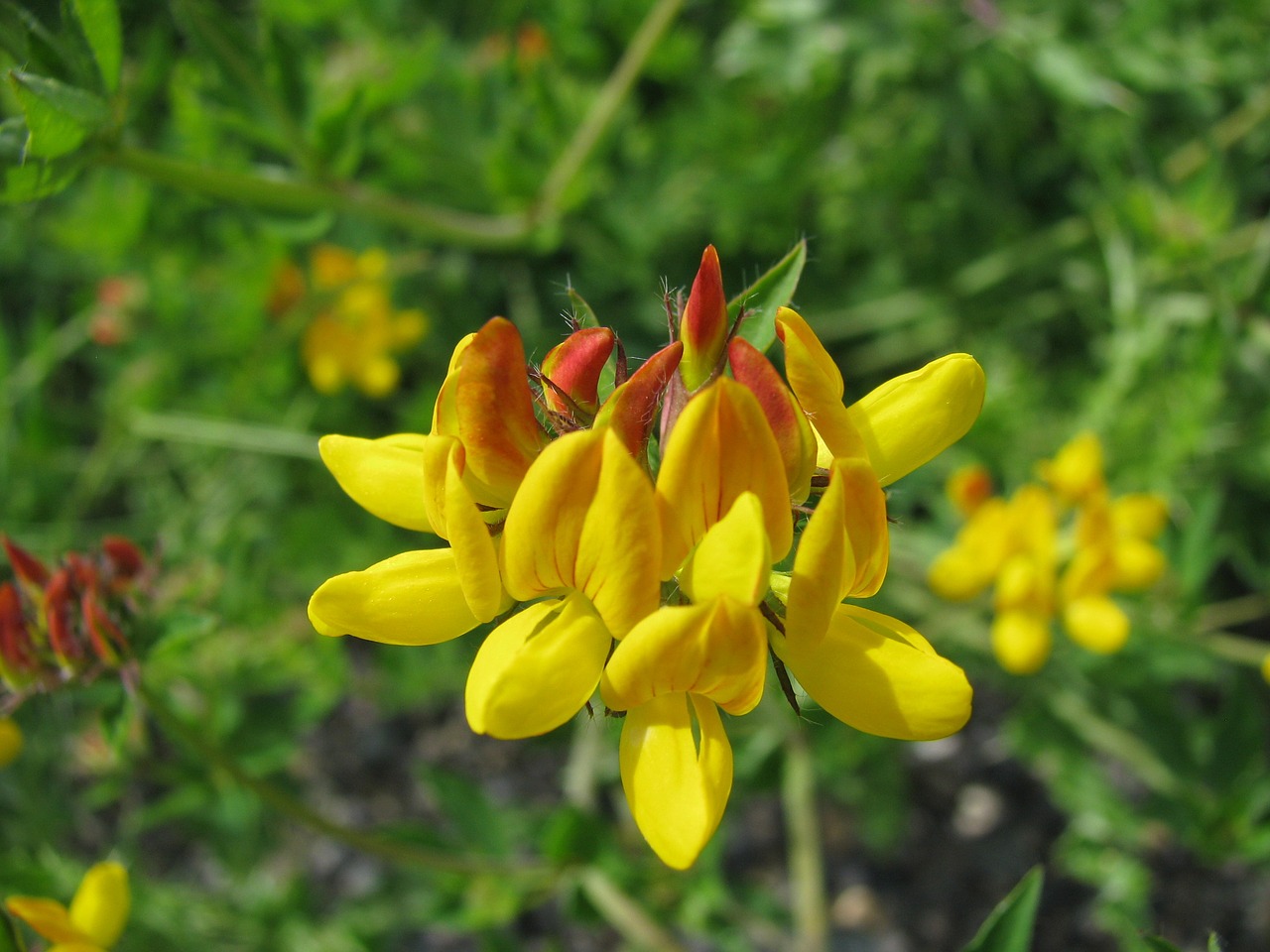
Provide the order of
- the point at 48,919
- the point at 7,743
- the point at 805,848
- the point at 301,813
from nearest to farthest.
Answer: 1. the point at 48,919
2. the point at 301,813
3. the point at 7,743
4. the point at 805,848

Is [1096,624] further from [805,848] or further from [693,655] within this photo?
[693,655]

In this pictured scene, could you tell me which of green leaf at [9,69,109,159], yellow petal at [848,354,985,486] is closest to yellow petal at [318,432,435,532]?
yellow petal at [848,354,985,486]

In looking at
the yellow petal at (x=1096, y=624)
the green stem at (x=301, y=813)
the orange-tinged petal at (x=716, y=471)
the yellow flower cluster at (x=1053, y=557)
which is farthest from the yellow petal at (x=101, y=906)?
the yellow petal at (x=1096, y=624)

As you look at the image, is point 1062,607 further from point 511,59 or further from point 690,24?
point 690,24

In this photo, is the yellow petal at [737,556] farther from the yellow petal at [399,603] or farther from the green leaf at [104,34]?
the green leaf at [104,34]

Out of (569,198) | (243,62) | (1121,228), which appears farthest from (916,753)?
(243,62)

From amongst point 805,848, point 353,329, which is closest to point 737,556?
point 805,848
